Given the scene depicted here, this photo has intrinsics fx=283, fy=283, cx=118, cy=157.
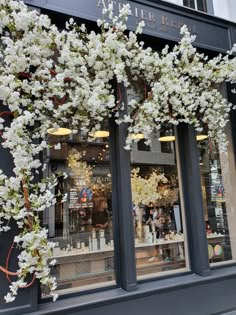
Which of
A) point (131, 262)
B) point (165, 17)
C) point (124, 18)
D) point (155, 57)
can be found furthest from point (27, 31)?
point (131, 262)

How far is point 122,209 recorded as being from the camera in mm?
2846

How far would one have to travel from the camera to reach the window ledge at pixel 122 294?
2373 millimetres

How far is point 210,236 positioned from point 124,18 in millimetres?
2676

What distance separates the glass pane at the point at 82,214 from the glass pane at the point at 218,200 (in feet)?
4.15

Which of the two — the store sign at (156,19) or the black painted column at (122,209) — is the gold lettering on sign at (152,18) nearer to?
the store sign at (156,19)

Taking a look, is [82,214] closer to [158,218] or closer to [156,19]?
[158,218]

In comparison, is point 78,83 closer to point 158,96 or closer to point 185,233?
point 158,96

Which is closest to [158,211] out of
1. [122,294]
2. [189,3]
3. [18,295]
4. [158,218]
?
[158,218]

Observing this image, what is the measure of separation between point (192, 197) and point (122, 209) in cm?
89

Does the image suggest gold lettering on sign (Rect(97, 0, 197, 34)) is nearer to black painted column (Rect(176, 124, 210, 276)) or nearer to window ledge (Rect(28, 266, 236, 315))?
black painted column (Rect(176, 124, 210, 276))

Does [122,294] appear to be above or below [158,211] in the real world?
below

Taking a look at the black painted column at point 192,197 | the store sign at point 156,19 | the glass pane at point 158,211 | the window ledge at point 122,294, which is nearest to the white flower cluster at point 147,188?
the glass pane at point 158,211

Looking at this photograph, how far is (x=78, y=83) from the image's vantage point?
252 centimetres

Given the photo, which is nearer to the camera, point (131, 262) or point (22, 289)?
point (22, 289)
